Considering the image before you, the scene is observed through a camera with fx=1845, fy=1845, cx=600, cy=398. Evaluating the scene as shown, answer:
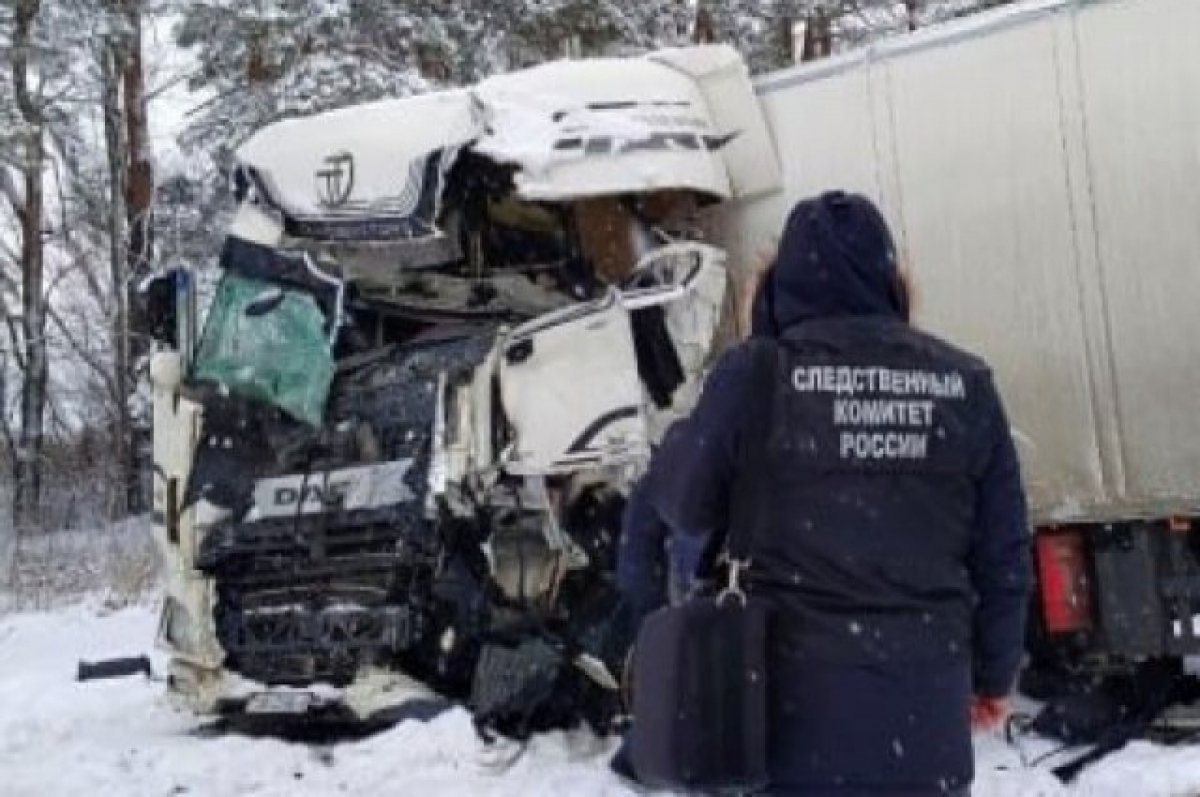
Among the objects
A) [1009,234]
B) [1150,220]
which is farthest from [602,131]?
[1150,220]

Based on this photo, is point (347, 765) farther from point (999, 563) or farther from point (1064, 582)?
point (999, 563)

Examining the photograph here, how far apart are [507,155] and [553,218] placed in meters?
0.78

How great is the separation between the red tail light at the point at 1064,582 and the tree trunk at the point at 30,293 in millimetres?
22199

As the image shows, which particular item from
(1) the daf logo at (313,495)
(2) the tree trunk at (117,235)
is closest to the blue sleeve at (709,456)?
(1) the daf logo at (313,495)

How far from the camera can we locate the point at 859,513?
10.5 ft

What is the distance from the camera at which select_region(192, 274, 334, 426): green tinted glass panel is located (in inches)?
350

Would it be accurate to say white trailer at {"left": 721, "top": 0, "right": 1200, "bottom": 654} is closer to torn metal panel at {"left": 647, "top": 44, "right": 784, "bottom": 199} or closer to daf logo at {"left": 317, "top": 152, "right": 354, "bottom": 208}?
torn metal panel at {"left": 647, "top": 44, "right": 784, "bottom": 199}

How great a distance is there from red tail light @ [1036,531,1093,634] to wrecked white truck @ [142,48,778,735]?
1.69 metres

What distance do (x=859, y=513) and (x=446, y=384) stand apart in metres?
5.38

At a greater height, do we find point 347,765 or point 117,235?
point 117,235

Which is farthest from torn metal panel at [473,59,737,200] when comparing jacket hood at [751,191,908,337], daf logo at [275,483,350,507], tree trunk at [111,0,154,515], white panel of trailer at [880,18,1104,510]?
tree trunk at [111,0,154,515]

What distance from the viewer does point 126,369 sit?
29672 millimetres

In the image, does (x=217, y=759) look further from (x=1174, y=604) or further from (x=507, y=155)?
(x=1174, y=604)

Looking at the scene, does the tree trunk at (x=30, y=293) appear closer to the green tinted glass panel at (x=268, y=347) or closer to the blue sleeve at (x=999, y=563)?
the green tinted glass panel at (x=268, y=347)
